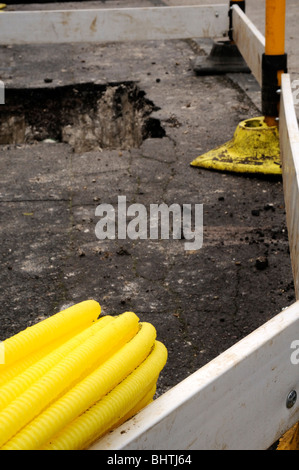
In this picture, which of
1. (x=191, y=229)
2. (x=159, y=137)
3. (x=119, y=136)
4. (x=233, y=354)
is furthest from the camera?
(x=119, y=136)

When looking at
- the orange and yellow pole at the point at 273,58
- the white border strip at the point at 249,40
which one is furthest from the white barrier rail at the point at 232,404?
the white border strip at the point at 249,40

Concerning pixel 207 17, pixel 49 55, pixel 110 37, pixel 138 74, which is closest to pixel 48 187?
pixel 110 37

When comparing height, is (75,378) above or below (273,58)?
below

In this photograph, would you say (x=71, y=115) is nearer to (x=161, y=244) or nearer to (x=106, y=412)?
(x=161, y=244)

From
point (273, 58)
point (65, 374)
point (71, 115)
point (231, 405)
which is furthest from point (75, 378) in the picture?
point (71, 115)

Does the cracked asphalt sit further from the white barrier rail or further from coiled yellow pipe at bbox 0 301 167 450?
the white barrier rail

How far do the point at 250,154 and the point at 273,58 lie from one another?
0.58 meters

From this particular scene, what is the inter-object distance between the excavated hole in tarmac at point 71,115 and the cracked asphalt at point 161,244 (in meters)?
0.52

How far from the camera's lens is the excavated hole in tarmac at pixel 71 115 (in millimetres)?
5469

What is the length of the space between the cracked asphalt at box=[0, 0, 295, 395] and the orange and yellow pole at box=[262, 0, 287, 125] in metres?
0.47

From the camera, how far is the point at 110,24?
15.8ft

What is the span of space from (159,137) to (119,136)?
0.86 meters
